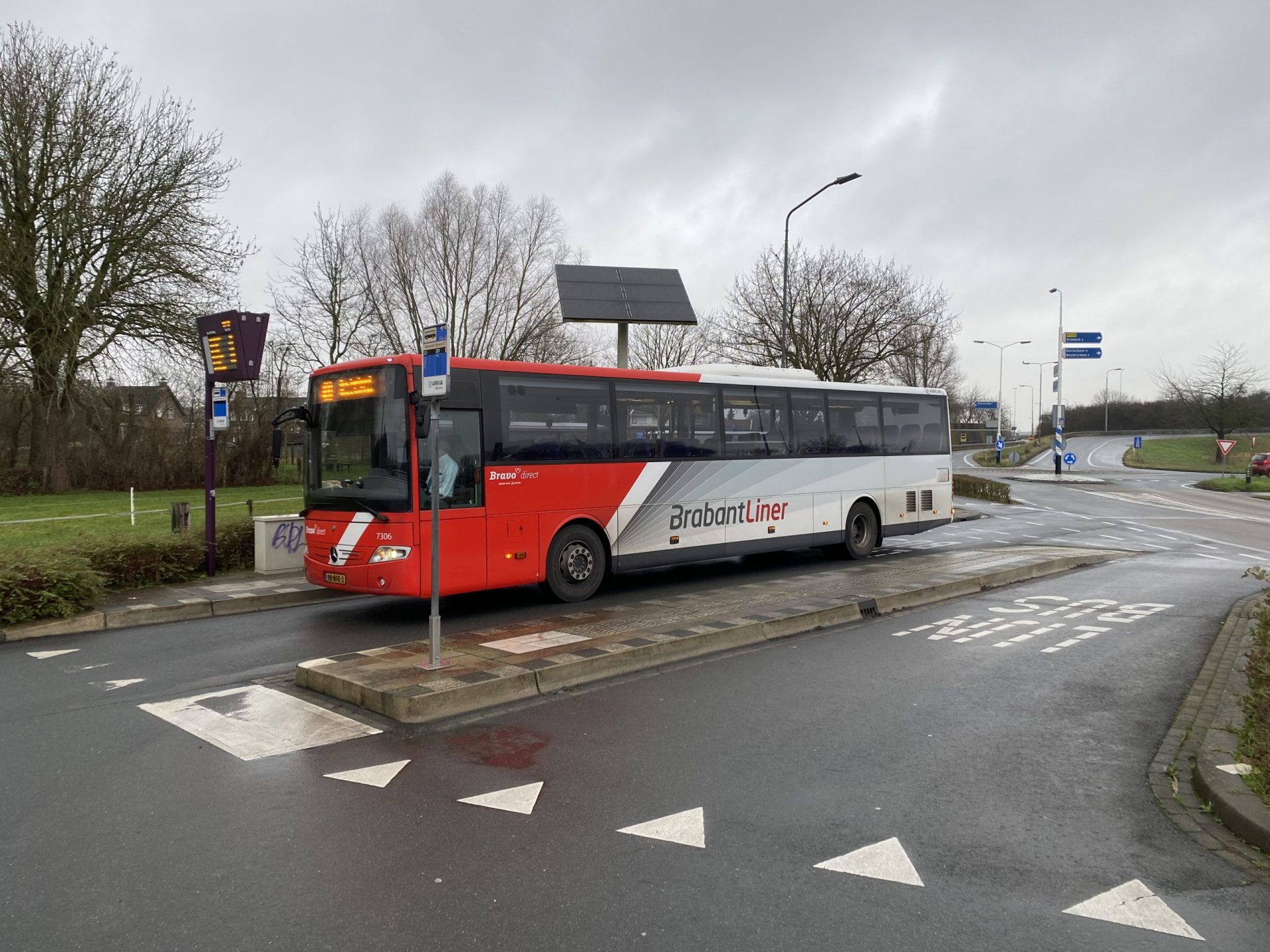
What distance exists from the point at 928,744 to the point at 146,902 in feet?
14.8

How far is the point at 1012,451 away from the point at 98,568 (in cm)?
8789

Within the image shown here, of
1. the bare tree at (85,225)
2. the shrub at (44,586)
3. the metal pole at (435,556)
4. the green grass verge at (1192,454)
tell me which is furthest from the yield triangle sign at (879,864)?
the green grass verge at (1192,454)

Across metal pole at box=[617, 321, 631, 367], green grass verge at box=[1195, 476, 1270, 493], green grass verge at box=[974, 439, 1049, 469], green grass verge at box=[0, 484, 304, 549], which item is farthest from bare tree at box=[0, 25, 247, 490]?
green grass verge at box=[974, 439, 1049, 469]

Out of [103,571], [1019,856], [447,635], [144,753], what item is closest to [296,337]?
[103,571]

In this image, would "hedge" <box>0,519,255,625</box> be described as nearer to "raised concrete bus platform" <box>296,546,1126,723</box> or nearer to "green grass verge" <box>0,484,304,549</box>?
"green grass verge" <box>0,484,304,549</box>

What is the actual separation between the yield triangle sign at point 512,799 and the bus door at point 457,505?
16.5 feet

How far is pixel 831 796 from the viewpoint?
4.82 meters

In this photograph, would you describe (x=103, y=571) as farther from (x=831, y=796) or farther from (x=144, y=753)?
(x=831, y=796)

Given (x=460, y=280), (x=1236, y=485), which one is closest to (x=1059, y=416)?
(x=1236, y=485)

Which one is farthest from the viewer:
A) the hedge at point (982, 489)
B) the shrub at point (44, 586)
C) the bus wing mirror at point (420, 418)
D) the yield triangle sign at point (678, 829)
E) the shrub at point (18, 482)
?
the hedge at point (982, 489)

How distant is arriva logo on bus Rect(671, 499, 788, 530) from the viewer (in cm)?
1270

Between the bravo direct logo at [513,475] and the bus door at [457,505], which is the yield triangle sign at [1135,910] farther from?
the bravo direct logo at [513,475]

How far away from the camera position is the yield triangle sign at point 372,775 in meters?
5.05

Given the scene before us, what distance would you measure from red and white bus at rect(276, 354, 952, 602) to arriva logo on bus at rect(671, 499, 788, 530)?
0.03m
